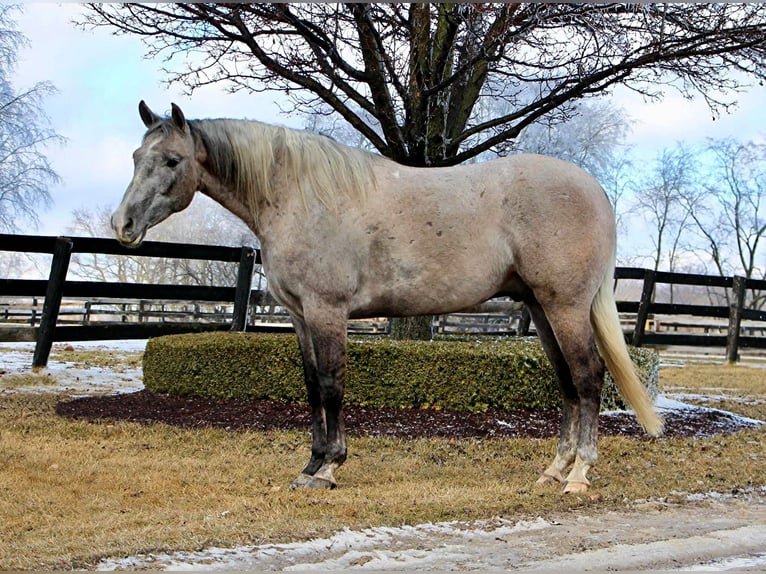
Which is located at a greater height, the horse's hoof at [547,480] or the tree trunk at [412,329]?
the tree trunk at [412,329]

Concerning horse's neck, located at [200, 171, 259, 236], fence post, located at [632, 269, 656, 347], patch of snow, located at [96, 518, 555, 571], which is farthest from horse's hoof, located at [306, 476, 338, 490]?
fence post, located at [632, 269, 656, 347]

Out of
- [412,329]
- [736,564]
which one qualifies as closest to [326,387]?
[736,564]

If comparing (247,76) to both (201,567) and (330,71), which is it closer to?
(330,71)

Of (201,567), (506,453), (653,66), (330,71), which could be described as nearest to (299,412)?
(506,453)

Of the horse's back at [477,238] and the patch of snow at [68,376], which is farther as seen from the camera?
the patch of snow at [68,376]

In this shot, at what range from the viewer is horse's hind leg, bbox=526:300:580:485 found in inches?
178

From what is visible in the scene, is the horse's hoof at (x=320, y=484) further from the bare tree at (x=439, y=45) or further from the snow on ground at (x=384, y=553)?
the bare tree at (x=439, y=45)

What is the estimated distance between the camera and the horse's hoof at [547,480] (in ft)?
14.3

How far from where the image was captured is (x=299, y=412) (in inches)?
263

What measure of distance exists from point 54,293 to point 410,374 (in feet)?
15.6

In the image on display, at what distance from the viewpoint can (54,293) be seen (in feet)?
28.8

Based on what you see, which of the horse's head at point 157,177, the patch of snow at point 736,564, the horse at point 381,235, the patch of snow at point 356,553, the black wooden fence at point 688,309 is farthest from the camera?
the black wooden fence at point 688,309

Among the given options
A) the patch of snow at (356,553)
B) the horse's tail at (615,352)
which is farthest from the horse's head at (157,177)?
the horse's tail at (615,352)

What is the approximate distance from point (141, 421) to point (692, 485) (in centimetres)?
437
